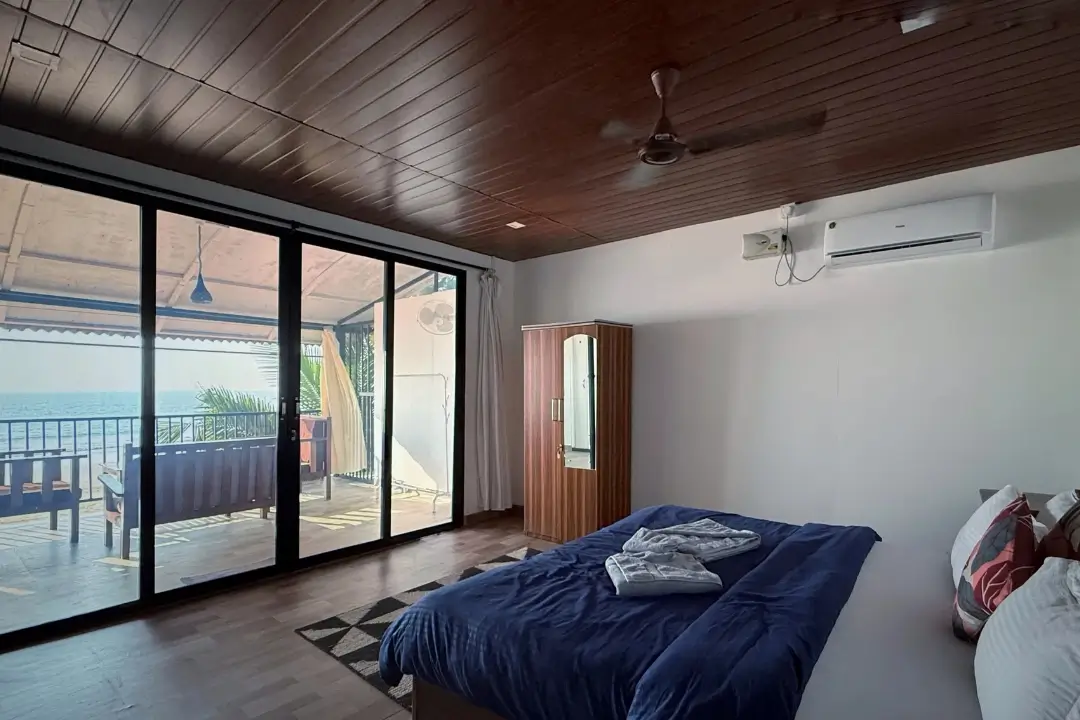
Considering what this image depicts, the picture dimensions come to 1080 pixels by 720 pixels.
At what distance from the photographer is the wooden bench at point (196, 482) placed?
10.5ft

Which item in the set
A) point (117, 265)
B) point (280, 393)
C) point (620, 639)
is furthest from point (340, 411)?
point (620, 639)

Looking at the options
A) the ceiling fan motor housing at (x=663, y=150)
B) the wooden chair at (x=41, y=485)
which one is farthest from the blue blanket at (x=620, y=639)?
the wooden chair at (x=41, y=485)

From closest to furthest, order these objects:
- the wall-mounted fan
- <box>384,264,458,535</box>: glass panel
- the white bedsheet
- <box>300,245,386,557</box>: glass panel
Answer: the white bedsheet < <box>300,245,386,557</box>: glass panel < <box>384,264,458,535</box>: glass panel < the wall-mounted fan

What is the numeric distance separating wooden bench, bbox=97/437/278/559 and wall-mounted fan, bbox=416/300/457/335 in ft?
5.69

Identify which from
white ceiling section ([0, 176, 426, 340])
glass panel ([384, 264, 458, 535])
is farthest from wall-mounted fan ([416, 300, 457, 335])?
white ceiling section ([0, 176, 426, 340])

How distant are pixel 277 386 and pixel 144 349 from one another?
80 cm

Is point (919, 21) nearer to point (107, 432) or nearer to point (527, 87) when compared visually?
point (527, 87)

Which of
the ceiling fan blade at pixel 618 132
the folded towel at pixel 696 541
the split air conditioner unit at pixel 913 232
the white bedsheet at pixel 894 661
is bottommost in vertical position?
the white bedsheet at pixel 894 661

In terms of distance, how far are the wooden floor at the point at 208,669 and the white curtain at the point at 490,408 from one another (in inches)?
66.6

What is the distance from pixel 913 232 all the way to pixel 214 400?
4.39 metres

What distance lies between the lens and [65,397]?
9.85 feet

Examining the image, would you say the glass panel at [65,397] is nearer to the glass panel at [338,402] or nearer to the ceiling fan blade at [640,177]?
the glass panel at [338,402]

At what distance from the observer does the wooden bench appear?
3.21 m

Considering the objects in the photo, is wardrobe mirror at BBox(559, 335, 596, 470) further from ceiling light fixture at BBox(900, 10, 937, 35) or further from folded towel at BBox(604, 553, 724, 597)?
ceiling light fixture at BBox(900, 10, 937, 35)
